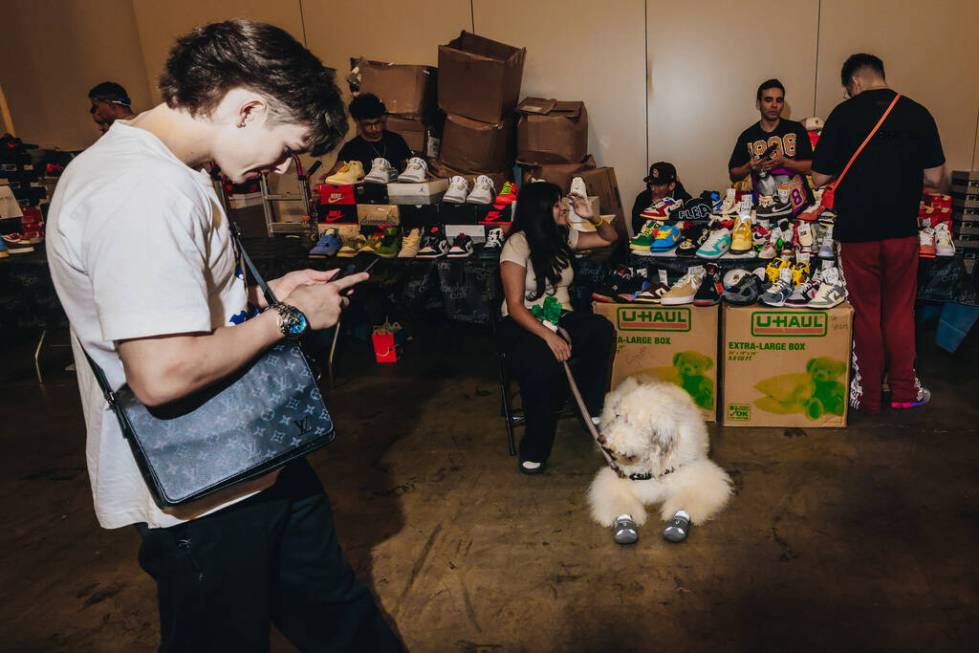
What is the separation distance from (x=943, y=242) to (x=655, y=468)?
2.14m

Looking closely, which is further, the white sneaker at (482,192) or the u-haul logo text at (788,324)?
the white sneaker at (482,192)

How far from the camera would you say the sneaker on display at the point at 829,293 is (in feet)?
9.68

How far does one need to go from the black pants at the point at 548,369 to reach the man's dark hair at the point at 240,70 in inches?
80.4

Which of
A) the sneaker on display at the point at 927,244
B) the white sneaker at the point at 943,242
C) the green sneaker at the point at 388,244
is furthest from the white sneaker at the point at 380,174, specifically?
the white sneaker at the point at 943,242

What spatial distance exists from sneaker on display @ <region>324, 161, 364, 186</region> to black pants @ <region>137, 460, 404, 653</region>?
Answer: 129 inches

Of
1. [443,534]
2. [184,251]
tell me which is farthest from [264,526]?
[443,534]

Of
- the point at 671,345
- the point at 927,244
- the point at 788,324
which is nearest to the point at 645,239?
the point at 671,345

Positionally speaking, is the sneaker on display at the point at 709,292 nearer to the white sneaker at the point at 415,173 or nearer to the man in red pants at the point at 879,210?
the man in red pants at the point at 879,210

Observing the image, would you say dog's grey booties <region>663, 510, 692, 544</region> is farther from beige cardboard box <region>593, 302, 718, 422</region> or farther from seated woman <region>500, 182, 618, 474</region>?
beige cardboard box <region>593, 302, 718, 422</region>

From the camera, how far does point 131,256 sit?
836 mm

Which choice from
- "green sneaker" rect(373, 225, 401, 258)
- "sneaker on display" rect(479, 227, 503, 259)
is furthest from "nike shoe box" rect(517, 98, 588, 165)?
"green sneaker" rect(373, 225, 401, 258)

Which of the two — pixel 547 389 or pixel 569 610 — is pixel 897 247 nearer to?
pixel 547 389

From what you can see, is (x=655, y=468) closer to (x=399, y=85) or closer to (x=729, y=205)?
(x=729, y=205)

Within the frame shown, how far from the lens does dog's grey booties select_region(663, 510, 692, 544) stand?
236cm
